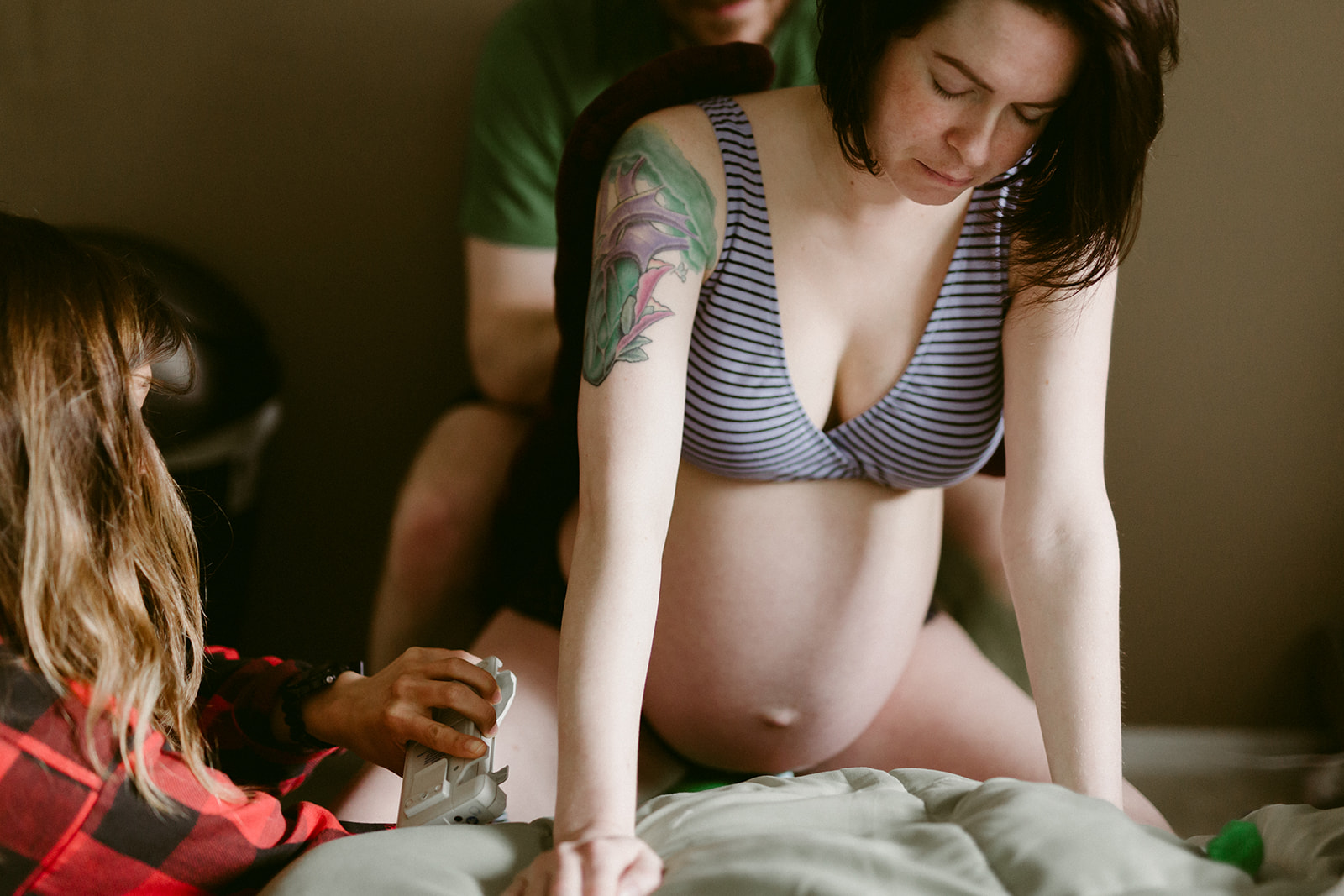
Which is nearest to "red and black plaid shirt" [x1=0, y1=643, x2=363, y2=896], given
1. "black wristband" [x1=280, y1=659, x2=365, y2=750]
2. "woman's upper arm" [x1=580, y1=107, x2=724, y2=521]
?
"black wristband" [x1=280, y1=659, x2=365, y2=750]

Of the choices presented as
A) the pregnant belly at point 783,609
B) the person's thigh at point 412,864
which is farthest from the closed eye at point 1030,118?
the person's thigh at point 412,864

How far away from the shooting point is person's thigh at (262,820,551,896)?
1.60ft

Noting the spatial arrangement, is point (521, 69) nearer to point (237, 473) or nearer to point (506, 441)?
point (506, 441)

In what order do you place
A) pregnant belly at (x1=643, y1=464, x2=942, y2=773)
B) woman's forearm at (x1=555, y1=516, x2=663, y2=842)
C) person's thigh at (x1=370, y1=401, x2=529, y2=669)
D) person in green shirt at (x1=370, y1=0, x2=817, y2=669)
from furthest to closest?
person's thigh at (x1=370, y1=401, x2=529, y2=669) → person in green shirt at (x1=370, y1=0, x2=817, y2=669) → pregnant belly at (x1=643, y1=464, x2=942, y2=773) → woman's forearm at (x1=555, y1=516, x2=663, y2=842)

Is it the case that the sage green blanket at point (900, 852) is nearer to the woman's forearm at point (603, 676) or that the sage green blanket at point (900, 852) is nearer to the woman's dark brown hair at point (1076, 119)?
the woman's forearm at point (603, 676)

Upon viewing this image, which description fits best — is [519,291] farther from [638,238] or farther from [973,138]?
[973,138]

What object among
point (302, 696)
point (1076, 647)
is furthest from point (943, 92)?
point (302, 696)

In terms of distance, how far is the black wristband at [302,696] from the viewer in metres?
0.72

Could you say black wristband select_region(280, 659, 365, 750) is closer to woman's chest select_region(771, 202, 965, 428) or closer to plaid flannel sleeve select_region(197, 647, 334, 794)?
plaid flannel sleeve select_region(197, 647, 334, 794)

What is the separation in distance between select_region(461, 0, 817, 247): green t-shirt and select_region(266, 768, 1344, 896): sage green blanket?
70 centimetres

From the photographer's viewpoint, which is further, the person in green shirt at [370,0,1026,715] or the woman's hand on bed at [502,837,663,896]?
the person in green shirt at [370,0,1026,715]

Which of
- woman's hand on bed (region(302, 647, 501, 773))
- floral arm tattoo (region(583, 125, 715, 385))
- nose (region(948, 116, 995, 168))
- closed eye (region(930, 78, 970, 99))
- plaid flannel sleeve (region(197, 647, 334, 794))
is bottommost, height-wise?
plaid flannel sleeve (region(197, 647, 334, 794))

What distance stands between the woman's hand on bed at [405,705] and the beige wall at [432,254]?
603 mm

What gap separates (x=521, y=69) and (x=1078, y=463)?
2.30 ft
